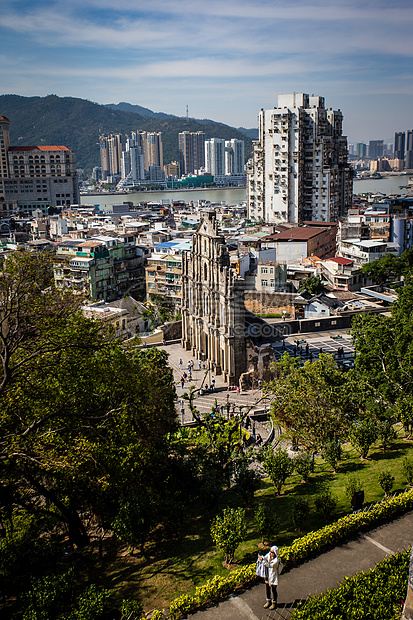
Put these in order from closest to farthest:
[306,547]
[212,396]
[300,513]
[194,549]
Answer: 1. [306,547]
2. [300,513]
3. [194,549]
4. [212,396]

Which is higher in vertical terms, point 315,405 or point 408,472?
point 315,405

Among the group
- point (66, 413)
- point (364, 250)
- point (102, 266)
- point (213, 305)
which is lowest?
point (213, 305)

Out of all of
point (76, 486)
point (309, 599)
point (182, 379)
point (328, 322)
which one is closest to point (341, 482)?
point (309, 599)

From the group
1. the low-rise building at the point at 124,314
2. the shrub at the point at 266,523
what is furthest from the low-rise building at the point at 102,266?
the shrub at the point at 266,523

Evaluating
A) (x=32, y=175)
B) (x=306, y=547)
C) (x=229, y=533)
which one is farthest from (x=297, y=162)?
(x=32, y=175)

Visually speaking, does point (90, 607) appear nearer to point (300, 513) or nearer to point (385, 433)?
point (300, 513)

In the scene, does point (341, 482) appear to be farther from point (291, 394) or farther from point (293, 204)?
point (293, 204)

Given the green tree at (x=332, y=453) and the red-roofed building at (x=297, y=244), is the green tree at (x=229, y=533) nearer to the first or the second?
the green tree at (x=332, y=453)
